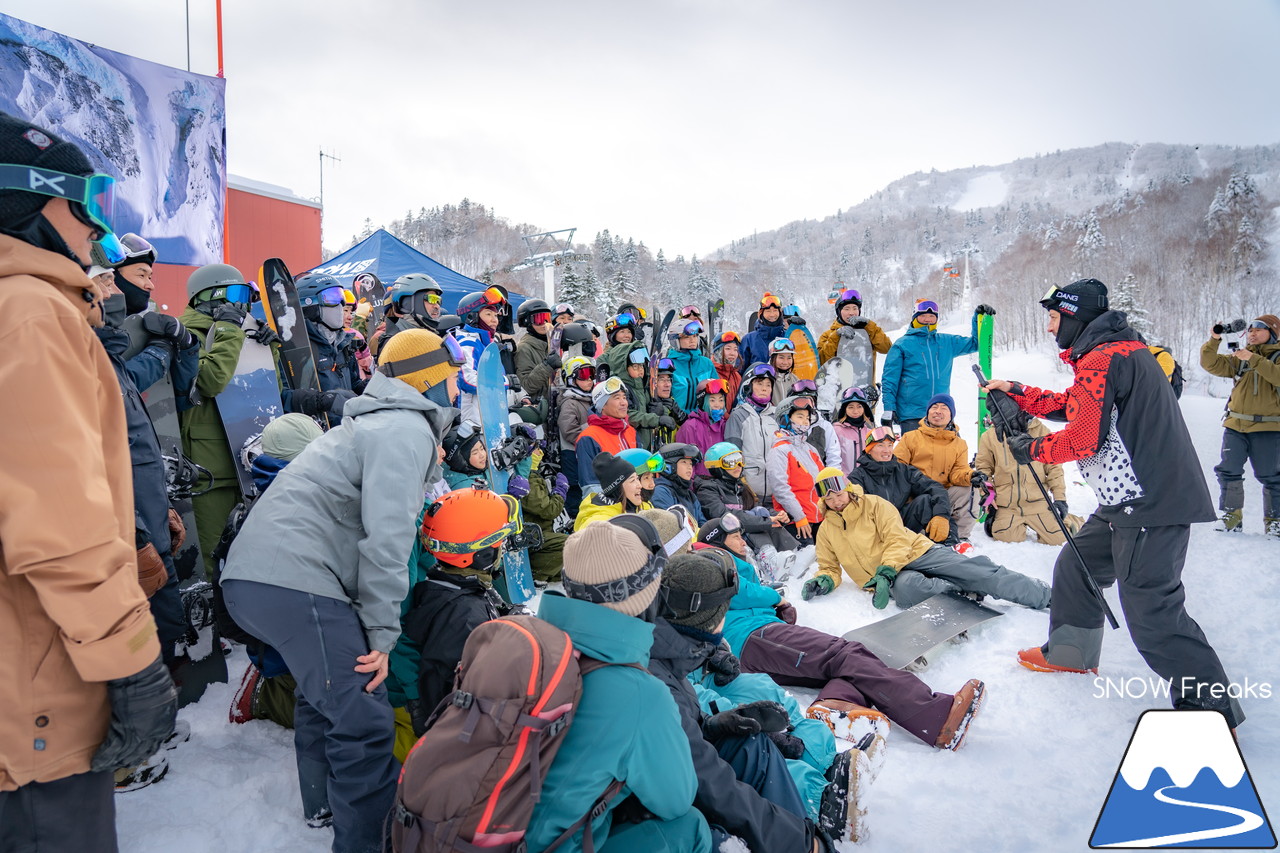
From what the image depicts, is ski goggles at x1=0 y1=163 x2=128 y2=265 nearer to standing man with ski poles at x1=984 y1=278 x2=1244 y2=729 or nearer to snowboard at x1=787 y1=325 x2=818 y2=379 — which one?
standing man with ski poles at x1=984 y1=278 x2=1244 y2=729

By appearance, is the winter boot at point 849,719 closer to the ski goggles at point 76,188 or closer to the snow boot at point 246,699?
the snow boot at point 246,699

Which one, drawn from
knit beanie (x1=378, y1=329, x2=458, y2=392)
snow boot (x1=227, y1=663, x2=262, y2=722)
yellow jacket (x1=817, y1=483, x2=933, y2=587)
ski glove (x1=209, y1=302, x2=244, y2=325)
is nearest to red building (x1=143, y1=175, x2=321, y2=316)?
ski glove (x1=209, y1=302, x2=244, y2=325)

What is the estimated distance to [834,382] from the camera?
7598 millimetres

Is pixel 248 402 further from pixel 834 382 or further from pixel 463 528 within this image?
pixel 834 382

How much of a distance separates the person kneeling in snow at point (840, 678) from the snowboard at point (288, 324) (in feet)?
9.90

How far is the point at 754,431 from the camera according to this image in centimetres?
612

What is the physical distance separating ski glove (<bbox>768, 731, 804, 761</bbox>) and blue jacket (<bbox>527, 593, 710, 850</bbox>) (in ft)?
2.59

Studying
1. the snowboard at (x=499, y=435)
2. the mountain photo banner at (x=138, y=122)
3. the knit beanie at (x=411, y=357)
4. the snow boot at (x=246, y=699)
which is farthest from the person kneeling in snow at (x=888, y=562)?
the mountain photo banner at (x=138, y=122)

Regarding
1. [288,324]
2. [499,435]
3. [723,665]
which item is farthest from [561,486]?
[723,665]

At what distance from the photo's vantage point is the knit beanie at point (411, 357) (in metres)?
2.41

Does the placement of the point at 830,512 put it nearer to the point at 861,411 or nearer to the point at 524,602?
the point at 861,411

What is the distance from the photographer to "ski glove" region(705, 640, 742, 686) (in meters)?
2.67

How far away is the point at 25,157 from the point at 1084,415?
12.6 feet

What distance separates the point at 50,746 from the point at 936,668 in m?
3.69
